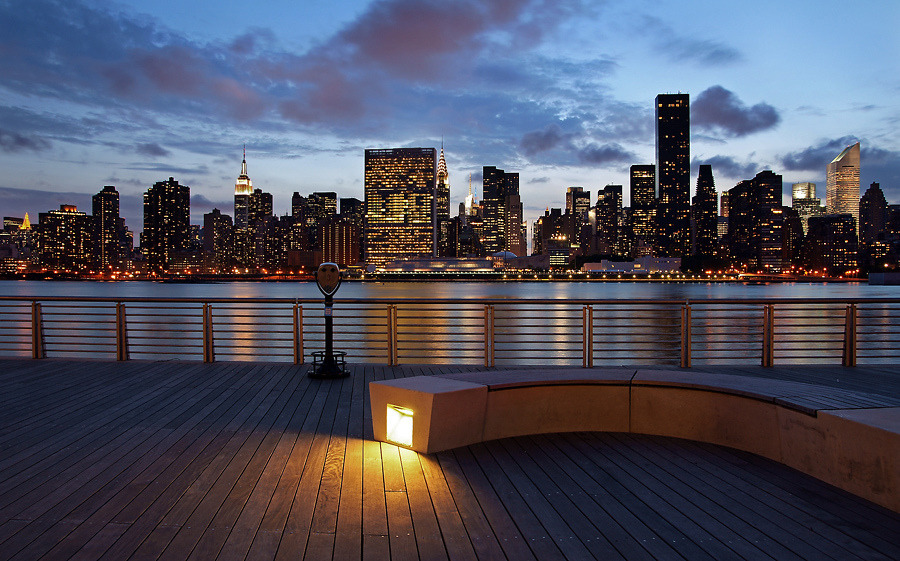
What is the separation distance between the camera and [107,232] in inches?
6580

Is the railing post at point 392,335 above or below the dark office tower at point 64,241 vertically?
below

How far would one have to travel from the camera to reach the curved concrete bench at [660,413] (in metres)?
3.29

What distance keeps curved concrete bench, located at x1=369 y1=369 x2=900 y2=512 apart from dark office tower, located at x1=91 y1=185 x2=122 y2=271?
592ft

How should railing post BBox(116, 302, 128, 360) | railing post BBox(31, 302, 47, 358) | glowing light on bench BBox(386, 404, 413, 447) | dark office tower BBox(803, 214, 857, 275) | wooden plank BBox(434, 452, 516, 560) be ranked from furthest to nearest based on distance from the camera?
dark office tower BBox(803, 214, 857, 275) < railing post BBox(31, 302, 47, 358) < railing post BBox(116, 302, 128, 360) < glowing light on bench BBox(386, 404, 413, 447) < wooden plank BBox(434, 452, 516, 560)

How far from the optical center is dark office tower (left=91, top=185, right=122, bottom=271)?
6211 inches

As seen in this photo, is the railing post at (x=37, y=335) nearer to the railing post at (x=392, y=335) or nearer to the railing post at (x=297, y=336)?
the railing post at (x=297, y=336)

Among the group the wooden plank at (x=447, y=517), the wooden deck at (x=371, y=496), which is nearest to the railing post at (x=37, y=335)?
the wooden deck at (x=371, y=496)

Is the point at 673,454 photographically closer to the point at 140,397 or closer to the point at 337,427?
the point at 337,427

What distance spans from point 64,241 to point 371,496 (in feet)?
596

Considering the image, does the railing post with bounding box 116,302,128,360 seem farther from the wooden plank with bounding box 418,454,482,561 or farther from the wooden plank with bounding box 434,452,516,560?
the wooden plank with bounding box 434,452,516,560

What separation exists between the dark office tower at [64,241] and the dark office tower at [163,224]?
81.5 ft

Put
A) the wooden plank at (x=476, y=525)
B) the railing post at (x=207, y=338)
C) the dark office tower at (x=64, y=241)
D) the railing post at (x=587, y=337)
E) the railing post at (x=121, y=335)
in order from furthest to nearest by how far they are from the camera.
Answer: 1. the dark office tower at (x=64, y=241)
2. the railing post at (x=121, y=335)
3. the railing post at (x=207, y=338)
4. the railing post at (x=587, y=337)
5. the wooden plank at (x=476, y=525)

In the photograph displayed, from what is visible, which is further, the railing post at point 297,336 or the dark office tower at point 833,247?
the dark office tower at point 833,247

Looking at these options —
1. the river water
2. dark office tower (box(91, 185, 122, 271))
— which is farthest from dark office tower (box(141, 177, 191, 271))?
the river water
